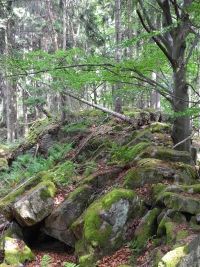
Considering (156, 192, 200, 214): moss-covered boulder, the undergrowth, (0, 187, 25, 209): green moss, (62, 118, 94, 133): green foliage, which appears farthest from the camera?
(62, 118, 94, 133): green foliage

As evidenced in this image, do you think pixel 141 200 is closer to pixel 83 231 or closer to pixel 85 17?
pixel 83 231

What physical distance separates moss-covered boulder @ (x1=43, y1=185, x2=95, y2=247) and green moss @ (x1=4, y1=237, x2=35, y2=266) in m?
0.72

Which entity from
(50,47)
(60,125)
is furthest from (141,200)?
(50,47)

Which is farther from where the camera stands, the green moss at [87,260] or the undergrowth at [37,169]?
the undergrowth at [37,169]

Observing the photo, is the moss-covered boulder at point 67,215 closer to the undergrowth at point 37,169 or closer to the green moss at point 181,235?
the undergrowth at point 37,169

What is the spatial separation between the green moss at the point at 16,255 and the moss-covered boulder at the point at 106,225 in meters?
1.32

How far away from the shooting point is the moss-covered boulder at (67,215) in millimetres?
5980

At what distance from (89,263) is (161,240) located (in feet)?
4.80

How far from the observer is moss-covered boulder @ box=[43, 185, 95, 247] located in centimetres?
598

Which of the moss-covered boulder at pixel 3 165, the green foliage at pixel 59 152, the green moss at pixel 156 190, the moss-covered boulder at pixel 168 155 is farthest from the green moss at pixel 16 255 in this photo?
the moss-covered boulder at pixel 3 165

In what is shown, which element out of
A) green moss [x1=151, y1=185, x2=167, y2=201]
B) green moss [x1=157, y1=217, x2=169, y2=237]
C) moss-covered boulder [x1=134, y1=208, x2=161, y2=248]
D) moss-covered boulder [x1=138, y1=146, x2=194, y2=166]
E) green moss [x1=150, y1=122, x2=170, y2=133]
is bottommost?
moss-covered boulder [x1=134, y1=208, x2=161, y2=248]

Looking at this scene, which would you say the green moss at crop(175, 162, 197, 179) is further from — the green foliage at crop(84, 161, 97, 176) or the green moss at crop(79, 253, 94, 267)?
the green moss at crop(79, 253, 94, 267)

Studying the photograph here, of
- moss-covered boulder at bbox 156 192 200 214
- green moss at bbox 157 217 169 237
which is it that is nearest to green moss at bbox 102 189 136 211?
moss-covered boulder at bbox 156 192 200 214

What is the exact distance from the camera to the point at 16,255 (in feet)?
18.7
